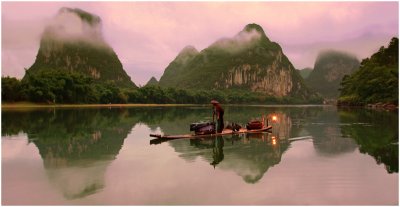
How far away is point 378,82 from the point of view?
86688mm

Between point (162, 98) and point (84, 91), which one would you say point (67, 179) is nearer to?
point (84, 91)

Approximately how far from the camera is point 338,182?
12.7 meters

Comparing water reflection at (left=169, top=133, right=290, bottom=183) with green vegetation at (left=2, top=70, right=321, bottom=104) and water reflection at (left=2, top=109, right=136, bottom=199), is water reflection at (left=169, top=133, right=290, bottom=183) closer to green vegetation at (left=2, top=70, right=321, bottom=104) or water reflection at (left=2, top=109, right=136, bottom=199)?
water reflection at (left=2, top=109, right=136, bottom=199)

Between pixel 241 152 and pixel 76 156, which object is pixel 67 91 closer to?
pixel 76 156

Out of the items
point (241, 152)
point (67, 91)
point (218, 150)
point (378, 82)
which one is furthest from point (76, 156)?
point (378, 82)

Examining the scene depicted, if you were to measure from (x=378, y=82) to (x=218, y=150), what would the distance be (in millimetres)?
77373

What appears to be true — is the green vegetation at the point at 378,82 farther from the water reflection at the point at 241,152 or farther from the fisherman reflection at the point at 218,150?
the fisherman reflection at the point at 218,150

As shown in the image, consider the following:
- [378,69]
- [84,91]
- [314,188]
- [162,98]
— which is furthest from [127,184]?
[162,98]

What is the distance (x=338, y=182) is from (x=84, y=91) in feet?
288

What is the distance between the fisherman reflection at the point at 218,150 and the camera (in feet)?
54.6

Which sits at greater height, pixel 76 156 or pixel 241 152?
pixel 76 156

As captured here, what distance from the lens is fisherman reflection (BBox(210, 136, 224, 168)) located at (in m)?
16.6

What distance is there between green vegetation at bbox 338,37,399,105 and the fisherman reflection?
63.6m

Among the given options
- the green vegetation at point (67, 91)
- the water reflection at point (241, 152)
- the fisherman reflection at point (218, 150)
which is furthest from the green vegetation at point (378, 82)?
the fisherman reflection at point (218, 150)
